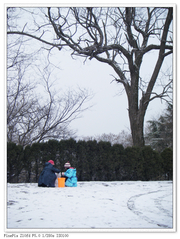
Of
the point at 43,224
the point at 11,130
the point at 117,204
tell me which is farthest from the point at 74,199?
the point at 11,130

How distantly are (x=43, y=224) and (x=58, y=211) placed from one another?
0.71 metres

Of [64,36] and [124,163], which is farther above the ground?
[64,36]

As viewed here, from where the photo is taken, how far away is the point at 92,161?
9.47 metres

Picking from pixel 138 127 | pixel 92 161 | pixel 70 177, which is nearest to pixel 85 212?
pixel 70 177

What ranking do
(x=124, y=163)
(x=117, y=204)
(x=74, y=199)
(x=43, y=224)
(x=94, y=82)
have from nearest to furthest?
(x=43, y=224), (x=117, y=204), (x=74, y=199), (x=124, y=163), (x=94, y=82)

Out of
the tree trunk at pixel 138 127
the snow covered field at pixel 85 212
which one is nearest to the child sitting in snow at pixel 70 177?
the snow covered field at pixel 85 212

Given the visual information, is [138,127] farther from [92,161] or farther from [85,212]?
[85,212]

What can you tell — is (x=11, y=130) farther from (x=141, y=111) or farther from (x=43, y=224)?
(x=43, y=224)

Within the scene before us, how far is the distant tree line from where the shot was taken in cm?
892

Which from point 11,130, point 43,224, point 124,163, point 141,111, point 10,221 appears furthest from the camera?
point 11,130

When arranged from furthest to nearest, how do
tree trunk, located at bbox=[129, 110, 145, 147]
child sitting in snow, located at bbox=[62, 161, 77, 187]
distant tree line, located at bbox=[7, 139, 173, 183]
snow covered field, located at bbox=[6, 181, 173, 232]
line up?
tree trunk, located at bbox=[129, 110, 145, 147] → distant tree line, located at bbox=[7, 139, 173, 183] → child sitting in snow, located at bbox=[62, 161, 77, 187] → snow covered field, located at bbox=[6, 181, 173, 232]

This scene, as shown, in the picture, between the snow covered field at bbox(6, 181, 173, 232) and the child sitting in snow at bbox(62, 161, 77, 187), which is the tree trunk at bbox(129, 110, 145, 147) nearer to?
the child sitting in snow at bbox(62, 161, 77, 187)

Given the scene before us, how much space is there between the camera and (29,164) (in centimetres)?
897

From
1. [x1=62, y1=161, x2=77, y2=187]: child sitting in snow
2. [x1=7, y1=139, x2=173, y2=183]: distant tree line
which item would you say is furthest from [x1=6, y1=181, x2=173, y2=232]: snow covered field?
[x1=7, y1=139, x2=173, y2=183]: distant tree line
